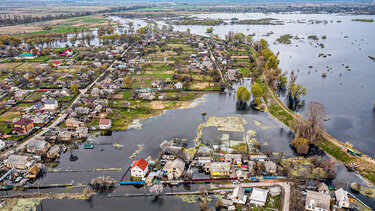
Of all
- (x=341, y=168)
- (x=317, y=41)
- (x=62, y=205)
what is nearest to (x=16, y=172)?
(x=62, y=205)

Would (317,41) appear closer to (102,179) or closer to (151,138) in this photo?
(151,138)

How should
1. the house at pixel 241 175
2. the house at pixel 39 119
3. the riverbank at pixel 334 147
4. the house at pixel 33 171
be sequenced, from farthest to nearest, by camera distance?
the house at pixel 39 119 → the house at pixel 33 171 → the riverbank at pixel 334 147 → the house at pixel 241 175

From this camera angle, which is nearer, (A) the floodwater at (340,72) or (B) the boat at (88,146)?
(B) the boat at (88,146)

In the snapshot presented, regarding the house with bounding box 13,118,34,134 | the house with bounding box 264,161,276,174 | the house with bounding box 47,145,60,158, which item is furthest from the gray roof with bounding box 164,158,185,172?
the house with bounding box 13,118,34,134

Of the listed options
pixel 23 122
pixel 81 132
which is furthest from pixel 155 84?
pixel 23 122

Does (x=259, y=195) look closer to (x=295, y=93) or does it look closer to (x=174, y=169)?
(x=174, y=169)

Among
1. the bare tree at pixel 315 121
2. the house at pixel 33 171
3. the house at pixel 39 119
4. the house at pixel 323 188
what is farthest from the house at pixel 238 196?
the house at pixel 39 119

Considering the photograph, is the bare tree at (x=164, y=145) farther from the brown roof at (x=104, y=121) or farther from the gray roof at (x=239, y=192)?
the gray roof at (x=239, y=192)

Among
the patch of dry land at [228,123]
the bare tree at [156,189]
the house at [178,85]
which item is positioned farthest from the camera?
the house at [178,85]
